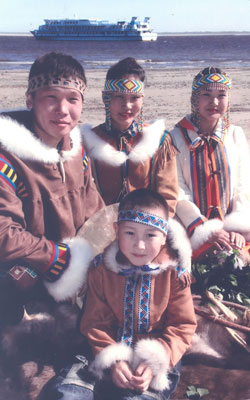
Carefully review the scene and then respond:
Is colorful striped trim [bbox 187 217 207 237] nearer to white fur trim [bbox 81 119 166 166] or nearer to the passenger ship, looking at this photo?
white fur trim [bbox 81 119 166 166]

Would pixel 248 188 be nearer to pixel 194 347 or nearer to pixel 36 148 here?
pixel 194 347

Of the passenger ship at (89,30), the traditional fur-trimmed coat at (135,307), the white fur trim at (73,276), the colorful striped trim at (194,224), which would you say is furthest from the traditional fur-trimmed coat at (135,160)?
the passenger ship at (89,30)

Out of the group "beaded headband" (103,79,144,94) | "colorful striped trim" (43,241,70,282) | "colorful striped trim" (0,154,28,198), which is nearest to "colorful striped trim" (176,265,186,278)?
"colorful striped trim" (43,241,70,282)

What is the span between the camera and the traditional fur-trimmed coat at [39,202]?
2.43m

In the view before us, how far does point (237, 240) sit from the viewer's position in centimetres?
317

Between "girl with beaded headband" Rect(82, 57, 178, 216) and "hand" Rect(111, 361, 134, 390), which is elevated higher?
"girl with beaded headband" Rect(82, 57, 178, 216)

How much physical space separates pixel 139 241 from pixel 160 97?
10919 mm

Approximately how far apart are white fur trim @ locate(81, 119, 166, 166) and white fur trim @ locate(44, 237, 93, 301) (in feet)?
2.54

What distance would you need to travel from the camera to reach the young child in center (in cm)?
223

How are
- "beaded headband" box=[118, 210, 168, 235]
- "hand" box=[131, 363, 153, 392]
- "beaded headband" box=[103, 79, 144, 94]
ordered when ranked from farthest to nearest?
1. "beaded headband" box=[103, 79, 144, 94]
2. "beaded headband" box=[118, 210, 168, 235]
3. "hand" box=[131, 363, 153, 392]

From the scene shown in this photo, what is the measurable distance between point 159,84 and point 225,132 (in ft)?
39.3

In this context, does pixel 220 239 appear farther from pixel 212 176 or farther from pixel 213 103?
pixel 213 103

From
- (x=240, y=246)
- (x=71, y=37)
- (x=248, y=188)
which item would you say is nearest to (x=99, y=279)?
(x=240, y=246)

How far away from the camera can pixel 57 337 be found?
2.59 metres
